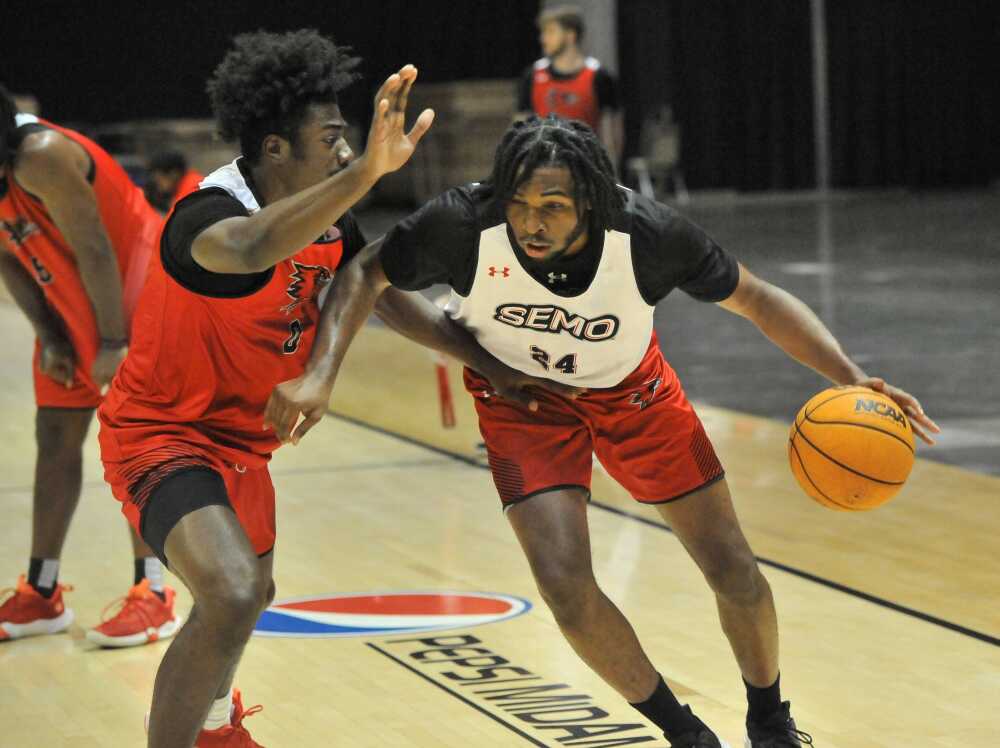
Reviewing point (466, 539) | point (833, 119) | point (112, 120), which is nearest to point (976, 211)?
point (833, 119)

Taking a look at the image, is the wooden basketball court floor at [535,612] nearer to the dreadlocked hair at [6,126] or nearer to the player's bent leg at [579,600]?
the player's bent leg at [579,600]

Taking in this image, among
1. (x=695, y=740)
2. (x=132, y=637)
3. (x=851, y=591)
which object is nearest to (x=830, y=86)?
(x=851, y=591)

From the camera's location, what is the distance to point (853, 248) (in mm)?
15875

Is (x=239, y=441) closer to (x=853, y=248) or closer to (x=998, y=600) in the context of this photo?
(x=998, y=600)

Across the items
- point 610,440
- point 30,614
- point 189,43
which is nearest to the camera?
point 610,440

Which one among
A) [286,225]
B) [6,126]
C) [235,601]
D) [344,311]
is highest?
[6,126]

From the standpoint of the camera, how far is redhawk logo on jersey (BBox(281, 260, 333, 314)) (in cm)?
337

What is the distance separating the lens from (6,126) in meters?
4.35

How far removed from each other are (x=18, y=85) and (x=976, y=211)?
1280cm

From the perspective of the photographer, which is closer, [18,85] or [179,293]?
[179,293]

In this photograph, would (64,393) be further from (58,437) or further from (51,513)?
(51,513)

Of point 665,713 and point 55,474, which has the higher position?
point 55,474

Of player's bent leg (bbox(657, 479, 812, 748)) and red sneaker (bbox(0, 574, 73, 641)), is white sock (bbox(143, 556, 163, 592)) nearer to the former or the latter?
red sneaker (bbox(0, 574, 73, 641))

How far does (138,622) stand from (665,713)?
74.6 inches
